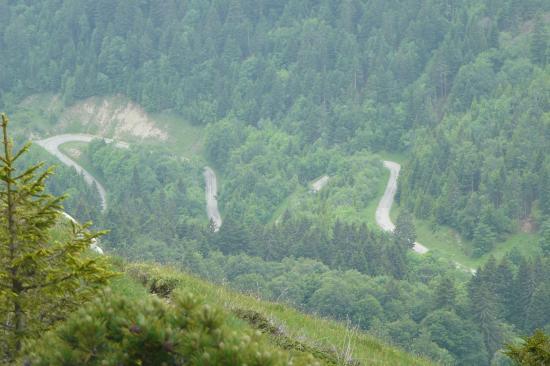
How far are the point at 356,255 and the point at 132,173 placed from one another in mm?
70325

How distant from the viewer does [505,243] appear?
12938 cm

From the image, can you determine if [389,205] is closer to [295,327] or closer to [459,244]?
[459,244]

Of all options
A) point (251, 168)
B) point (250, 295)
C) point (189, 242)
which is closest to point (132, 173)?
point (251, 168)

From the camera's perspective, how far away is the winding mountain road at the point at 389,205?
133 metres

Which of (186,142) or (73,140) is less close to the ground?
(186,142)

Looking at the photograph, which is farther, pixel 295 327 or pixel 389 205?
pixel 389 205

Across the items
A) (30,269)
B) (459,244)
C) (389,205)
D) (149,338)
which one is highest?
(149,338)

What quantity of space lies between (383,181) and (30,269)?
148 metres

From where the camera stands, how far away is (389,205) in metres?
149

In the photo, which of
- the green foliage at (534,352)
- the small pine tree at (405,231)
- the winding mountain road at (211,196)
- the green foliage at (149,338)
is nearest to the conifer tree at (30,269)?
the green foliage at (149,338)

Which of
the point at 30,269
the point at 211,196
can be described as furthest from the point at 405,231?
the point at 30,269

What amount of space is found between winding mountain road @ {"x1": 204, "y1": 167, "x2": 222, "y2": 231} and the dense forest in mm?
2239

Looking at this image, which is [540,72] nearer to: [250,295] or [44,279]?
[250,295]

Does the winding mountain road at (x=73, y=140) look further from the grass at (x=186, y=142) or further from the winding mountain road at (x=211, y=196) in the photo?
the winding mountain road at (x=211, y=196)
